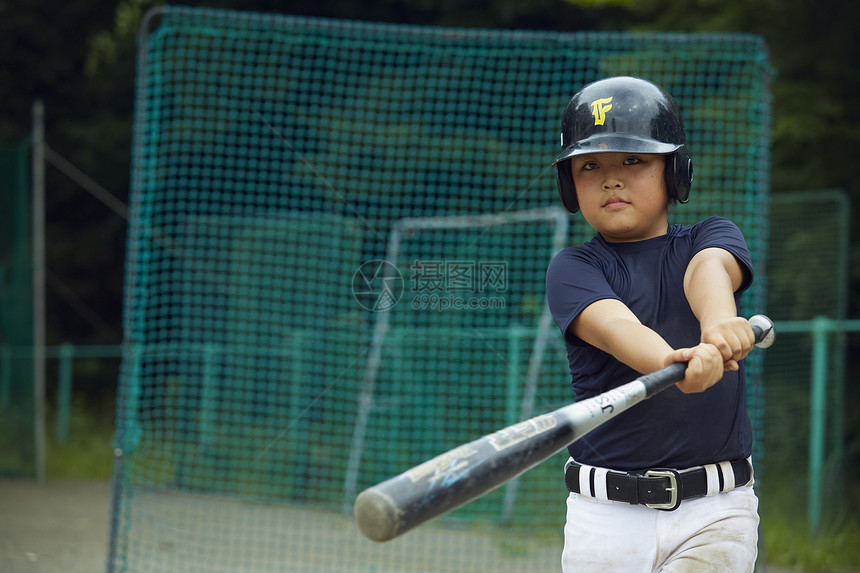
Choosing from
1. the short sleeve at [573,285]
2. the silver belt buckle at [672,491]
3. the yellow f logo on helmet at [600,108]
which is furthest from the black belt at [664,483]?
the yellow f logo on helmet at [600,108]

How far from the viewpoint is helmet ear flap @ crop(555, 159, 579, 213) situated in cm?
253

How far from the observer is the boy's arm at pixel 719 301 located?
204 centimetres

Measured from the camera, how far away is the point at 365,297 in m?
7.91

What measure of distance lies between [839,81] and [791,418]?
105 inches

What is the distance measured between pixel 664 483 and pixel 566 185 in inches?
32.7

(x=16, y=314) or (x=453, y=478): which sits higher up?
(x=16, y=314)

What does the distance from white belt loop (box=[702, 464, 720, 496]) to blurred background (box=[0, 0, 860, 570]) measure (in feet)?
12.0

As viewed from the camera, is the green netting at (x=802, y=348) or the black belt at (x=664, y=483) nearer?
the black belt at (x=664, y=483)

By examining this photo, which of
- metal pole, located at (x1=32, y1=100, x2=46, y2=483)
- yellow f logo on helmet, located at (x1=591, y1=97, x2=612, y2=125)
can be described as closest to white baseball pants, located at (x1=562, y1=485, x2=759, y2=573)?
yellow f logo on helmet, located at (x1=591, y1=97, x2=612, y2=125)

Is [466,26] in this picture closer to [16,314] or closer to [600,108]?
[16,314]

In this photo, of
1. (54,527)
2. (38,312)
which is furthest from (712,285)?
(38,312)

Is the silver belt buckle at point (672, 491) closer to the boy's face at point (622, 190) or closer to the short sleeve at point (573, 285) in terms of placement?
the short sleeve at point (573, 285)

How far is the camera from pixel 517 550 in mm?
5906

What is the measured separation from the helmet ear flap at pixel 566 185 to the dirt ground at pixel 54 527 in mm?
2887
